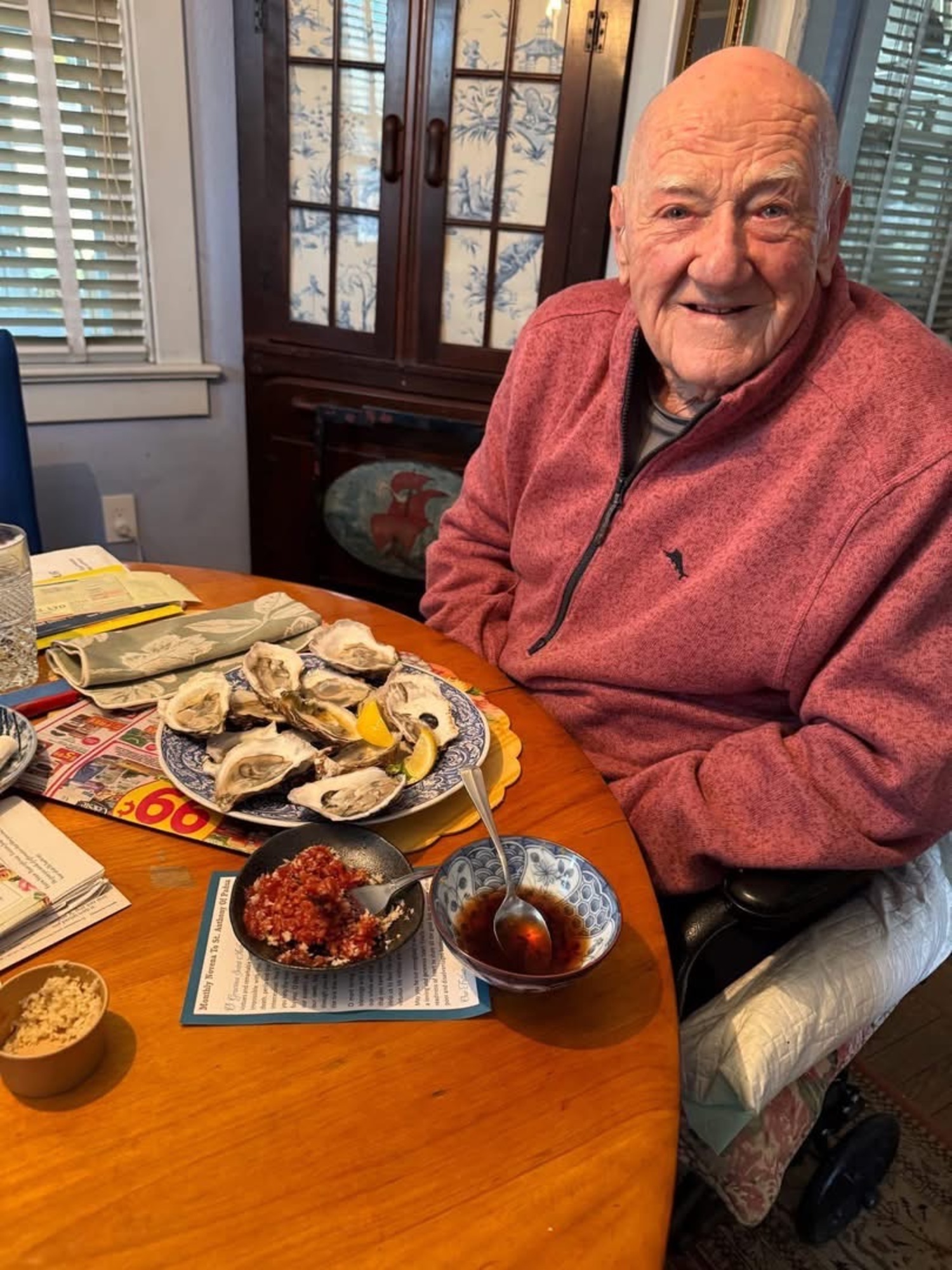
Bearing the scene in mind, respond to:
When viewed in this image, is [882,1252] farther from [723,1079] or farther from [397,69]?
[397,69]

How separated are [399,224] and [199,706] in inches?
69.0

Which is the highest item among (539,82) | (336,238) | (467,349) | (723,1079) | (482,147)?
(539,82)

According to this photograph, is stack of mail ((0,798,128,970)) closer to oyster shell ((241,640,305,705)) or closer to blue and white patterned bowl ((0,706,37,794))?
blue and white patterned bowl ((0,706,37,794))

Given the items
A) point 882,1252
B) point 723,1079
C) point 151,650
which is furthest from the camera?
point 882,1252

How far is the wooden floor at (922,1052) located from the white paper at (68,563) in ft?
5.46

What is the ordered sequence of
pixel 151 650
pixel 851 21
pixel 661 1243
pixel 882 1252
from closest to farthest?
pixel 661 1243
pixel 151 650
pixel 882 1252
pixel 851 21

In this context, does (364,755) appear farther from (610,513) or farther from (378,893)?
(610,513)

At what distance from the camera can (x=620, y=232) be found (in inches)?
45.4

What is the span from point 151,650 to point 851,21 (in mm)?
2462

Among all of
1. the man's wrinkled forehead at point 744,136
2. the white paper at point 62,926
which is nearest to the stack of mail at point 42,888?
the white paper at point 62,926

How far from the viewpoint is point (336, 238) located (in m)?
2.28

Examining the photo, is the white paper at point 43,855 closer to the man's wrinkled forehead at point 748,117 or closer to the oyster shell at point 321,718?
the oyster shell at point 321,718

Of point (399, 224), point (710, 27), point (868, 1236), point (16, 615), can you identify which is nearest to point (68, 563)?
point (16, 615)

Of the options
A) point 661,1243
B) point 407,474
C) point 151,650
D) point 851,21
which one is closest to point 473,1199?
point 661,1243
